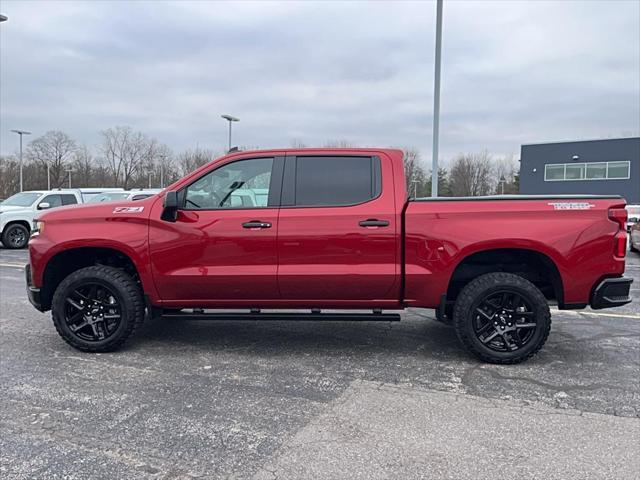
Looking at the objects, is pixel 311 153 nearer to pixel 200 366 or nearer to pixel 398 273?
pixel 398 273

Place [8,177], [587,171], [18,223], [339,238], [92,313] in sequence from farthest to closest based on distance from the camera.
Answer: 1. [8,177]
2. [587,171]
3. [18,223]
4. [92,313]
5. [339,238]

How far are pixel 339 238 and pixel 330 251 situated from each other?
143 millimetres

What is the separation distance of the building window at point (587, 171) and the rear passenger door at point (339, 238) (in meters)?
44.3

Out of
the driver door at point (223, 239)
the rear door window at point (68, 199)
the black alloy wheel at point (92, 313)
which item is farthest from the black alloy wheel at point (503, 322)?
the rear door window at point (68, 199)

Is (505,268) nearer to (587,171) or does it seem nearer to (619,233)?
(619,233)

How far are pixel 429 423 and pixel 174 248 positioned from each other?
107 inches

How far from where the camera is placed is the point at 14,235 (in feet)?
53.0

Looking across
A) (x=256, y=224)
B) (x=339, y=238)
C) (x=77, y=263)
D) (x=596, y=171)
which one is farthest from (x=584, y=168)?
(x=77, y=263)

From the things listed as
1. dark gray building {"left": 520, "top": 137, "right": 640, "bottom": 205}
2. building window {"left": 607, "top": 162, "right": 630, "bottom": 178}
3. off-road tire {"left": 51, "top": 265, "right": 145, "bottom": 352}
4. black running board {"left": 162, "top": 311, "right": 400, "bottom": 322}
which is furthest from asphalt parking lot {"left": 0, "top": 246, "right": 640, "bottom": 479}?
building window {"left": 607, "top": 162, "right": 630, "bottom": 178}

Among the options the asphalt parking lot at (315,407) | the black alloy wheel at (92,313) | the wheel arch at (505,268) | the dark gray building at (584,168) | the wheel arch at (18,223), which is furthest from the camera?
the dark gray building at (584,168)

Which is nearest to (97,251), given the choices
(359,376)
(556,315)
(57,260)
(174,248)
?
(57,260)

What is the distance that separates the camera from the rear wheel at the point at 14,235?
15984mm

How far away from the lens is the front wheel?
468 centimetres

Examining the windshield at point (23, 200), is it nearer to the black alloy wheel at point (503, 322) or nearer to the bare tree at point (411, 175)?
the bare tree at point (411, 175)
